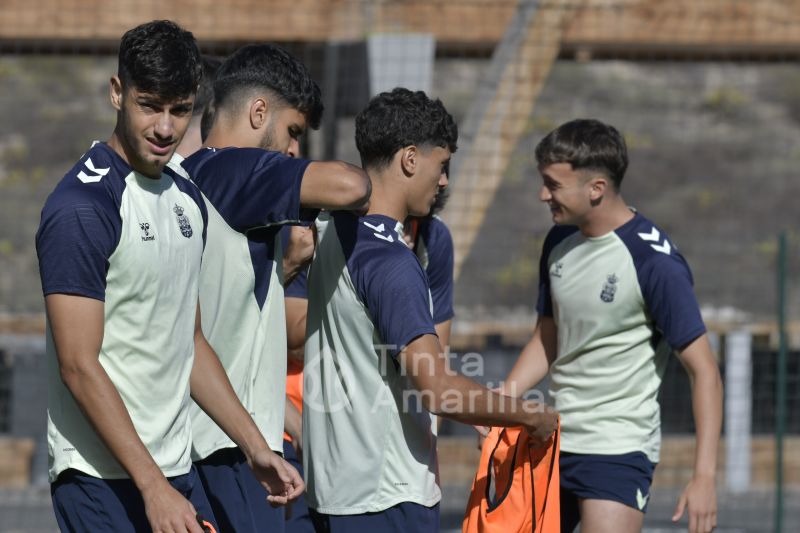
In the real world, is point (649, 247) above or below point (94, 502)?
above

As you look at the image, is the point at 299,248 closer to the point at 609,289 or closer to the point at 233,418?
the point at 233,418

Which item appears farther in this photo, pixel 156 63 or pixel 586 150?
pixel 586 150

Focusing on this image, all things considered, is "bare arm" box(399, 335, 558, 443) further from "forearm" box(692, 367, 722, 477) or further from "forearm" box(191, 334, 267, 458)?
"forearm" box(692, 367, 722, 477)

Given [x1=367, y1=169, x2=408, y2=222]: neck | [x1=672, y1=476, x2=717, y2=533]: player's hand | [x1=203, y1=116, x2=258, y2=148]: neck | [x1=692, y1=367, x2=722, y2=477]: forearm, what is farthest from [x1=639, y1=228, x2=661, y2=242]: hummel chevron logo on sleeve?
[x1=203, y1=116, x2=258, y2=148]: neck

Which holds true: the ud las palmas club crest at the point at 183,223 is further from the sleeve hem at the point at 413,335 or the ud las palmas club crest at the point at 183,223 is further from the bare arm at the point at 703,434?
the bare arm at the point at 703,434

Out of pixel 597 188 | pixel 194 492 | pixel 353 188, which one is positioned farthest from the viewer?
pixel 597 188

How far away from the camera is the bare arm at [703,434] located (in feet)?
12.8

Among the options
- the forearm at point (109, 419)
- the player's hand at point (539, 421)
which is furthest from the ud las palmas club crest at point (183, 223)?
the player's hand at point (539, 421)

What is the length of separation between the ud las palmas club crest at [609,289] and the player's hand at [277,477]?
1.59 metres

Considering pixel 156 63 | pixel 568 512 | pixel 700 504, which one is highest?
pixel 156 63

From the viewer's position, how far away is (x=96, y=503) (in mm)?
2779

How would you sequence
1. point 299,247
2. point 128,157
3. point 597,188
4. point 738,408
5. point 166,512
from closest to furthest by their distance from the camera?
point 166,512 → point 128,157 → point 299,247 → point 597,188 → point 738,408

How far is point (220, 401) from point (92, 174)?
696 millimetres

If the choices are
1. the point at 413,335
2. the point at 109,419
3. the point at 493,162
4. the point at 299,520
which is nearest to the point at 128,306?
the point at 109,419
